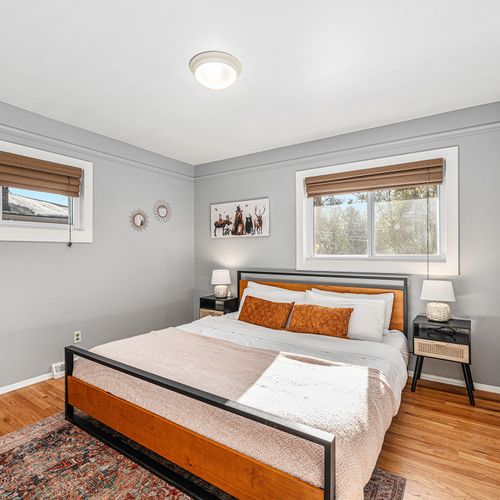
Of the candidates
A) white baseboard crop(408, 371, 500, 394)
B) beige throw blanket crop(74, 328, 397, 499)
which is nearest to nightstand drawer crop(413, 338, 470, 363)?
white baseboard crop(408, 371, 500, 394)

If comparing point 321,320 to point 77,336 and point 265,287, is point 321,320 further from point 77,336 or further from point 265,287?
point 77,336

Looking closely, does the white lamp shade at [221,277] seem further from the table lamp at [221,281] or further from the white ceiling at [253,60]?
the white ceiling at [253,60]

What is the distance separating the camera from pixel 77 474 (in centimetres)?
188

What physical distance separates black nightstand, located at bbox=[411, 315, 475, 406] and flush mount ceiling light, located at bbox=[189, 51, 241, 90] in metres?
2.57

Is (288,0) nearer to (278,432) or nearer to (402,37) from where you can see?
(402,37)

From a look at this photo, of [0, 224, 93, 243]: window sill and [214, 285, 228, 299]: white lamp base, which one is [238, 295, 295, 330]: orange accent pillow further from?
[0, 224, 93, 243]: window sill

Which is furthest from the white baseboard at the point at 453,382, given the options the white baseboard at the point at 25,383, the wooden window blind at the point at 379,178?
the white baseboard at the point at 25,383

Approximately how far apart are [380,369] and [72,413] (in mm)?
2282

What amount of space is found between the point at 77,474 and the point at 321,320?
2119 mm

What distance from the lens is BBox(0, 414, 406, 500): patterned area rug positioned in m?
1.75

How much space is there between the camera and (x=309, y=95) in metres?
2.74

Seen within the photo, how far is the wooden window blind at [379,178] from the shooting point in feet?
10.3

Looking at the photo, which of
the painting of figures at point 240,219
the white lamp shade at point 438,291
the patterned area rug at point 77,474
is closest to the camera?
the patterned area rug at point 77,474

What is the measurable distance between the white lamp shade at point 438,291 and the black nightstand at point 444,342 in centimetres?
22
